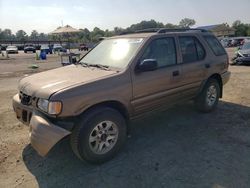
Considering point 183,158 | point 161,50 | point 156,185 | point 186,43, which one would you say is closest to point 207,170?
point 183,158

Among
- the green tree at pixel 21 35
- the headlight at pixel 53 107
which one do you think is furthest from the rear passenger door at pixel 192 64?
the green tree at pixel 21 35

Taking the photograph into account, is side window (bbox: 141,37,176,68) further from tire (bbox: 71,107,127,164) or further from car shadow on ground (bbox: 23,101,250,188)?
car shadow on ground (bbox: 23,101,250,188)

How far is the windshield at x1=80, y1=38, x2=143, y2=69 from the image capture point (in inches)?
156

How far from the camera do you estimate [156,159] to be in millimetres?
3588

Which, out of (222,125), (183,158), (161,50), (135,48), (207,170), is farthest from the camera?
(222,125)

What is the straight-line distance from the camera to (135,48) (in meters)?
4.02

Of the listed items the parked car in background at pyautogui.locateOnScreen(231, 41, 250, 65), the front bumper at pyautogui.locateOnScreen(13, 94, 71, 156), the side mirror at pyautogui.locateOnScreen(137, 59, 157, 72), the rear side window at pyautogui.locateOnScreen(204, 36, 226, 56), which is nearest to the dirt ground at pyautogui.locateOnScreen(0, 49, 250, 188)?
the front bumper at pyautogui.locateOnScreen(13, 94, 71, 156)

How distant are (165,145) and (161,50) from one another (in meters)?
1.64

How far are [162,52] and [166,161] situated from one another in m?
1.88

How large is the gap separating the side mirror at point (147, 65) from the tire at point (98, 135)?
2.55 feet

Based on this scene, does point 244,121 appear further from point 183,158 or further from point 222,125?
point 183,158

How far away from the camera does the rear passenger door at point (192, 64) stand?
4.67 m

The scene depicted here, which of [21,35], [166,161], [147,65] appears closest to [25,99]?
[147,65]

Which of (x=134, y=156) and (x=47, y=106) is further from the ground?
(x=47, y=106)
